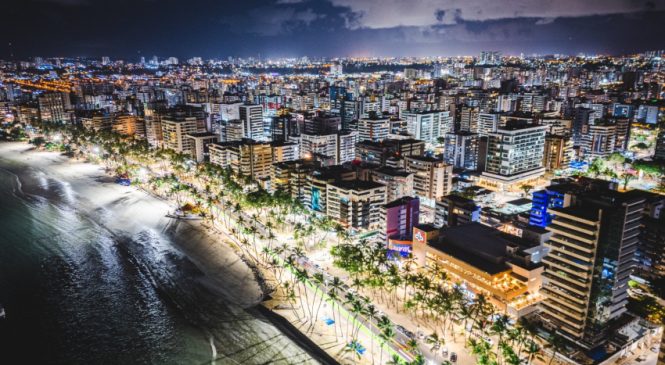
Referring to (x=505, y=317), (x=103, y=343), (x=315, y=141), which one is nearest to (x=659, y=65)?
(x=315, y=141)

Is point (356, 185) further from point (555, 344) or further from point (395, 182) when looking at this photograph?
point (555, 344)

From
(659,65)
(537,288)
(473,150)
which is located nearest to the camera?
(537,288)

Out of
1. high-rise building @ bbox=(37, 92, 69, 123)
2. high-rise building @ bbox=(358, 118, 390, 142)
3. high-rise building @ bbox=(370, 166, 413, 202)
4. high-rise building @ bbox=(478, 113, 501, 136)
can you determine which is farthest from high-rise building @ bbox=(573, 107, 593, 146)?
high-rise building @ bbox=(37, 92, 69, 123)

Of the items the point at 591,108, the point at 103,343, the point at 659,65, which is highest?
the point at 659,65

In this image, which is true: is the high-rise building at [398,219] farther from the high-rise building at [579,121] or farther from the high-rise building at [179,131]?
the high-rise building at [579,121]

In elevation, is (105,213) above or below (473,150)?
below

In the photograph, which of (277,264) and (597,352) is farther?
(277,264)

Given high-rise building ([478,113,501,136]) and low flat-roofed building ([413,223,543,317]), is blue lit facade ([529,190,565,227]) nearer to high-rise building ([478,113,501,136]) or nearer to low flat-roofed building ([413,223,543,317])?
low flat-roofed building ([413,223,543,317])

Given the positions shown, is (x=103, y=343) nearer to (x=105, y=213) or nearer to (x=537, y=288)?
(x=105, y=213)
